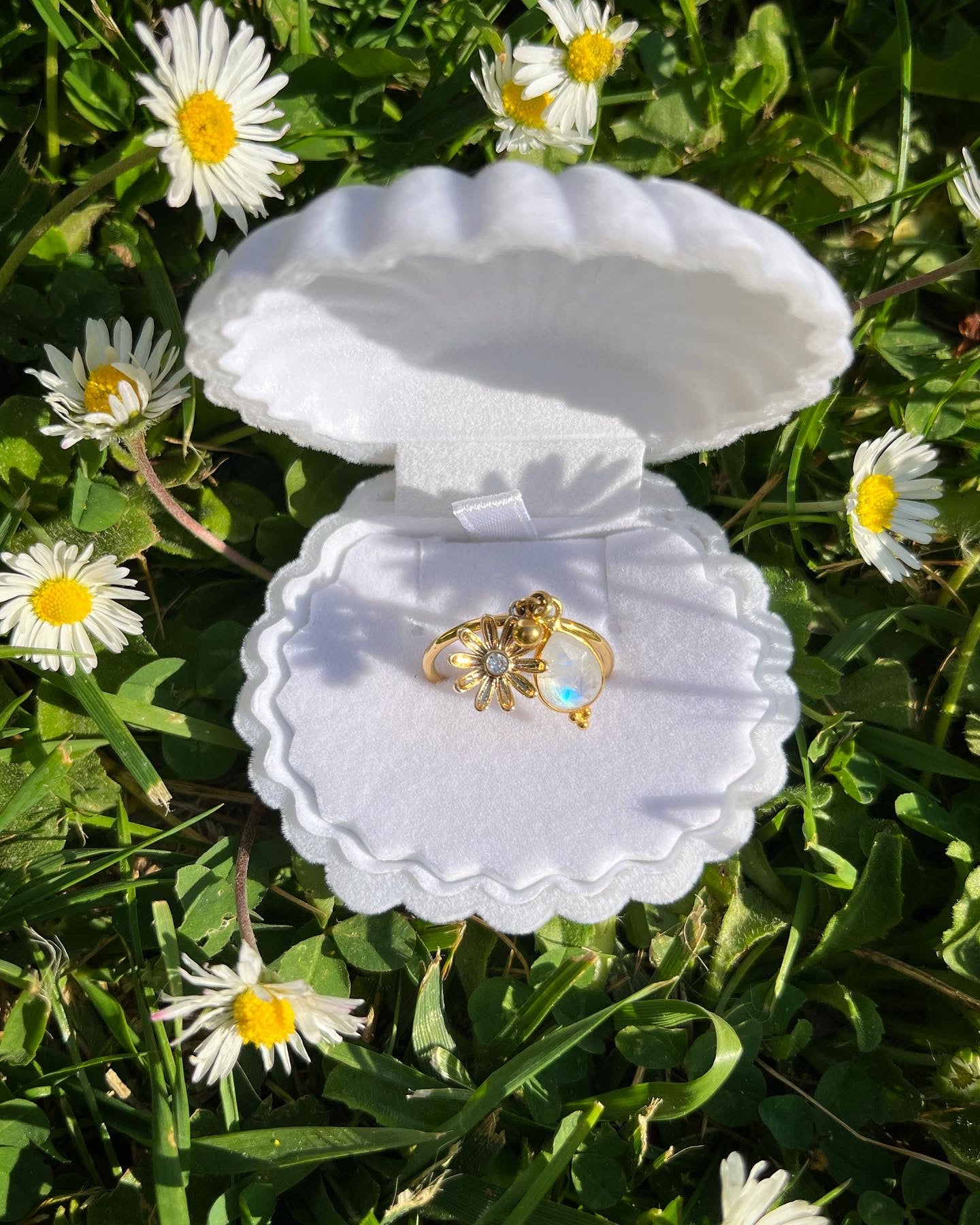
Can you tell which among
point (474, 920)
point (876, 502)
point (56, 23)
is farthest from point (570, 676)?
point (56, 23)

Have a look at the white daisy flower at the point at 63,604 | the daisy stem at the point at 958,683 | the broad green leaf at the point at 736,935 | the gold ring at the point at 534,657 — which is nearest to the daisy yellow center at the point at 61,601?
the white daisy flower at the point at 63,604

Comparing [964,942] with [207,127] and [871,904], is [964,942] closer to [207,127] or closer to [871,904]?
[871,904]

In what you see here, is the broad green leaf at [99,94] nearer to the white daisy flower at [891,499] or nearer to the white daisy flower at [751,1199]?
the white daisy flower at [891,499]

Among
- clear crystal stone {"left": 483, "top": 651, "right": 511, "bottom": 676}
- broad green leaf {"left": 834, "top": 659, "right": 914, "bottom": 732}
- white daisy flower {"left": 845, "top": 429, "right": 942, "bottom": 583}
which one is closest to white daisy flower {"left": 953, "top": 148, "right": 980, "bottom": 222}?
white daisy flower {"left": 845, "top": 429, "right": 942, "bottom": 583}

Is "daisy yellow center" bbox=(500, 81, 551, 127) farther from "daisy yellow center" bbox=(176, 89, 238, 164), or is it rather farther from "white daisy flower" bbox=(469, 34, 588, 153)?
"daisy yellow center" bbox=(176, 89, 238, 164)

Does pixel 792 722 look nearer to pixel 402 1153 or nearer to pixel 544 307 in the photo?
pixel 544 307

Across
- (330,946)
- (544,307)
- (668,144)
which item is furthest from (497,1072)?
(668,144)
